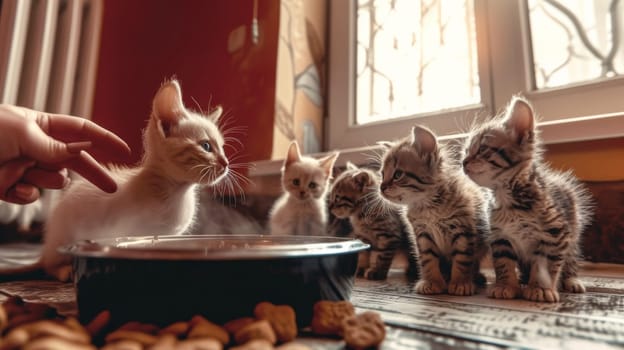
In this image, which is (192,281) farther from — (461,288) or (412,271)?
(412,271)

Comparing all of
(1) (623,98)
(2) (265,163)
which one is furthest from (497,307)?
(2) (265,163)

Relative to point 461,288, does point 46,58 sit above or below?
above

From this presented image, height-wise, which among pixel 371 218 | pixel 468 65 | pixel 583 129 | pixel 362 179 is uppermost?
pixel 468 65

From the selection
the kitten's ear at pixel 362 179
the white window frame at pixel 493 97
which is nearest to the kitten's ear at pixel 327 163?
the white window frame at pixel 493 97

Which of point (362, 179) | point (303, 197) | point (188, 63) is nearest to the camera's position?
point (362, 179)

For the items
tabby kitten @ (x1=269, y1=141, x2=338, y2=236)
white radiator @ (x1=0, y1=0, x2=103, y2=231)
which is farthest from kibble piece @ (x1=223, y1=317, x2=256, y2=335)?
white radiator @ (x1=0, y1=0, x2=103, y2=231)

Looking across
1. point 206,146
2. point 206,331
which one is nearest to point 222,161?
point 206,146

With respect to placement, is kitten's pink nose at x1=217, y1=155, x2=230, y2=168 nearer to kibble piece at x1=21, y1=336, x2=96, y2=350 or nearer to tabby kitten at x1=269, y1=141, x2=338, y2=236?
tabby kitten at x1=269, y1=141, x2=338, y2=236

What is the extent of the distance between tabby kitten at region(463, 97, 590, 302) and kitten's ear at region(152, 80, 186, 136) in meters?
0.61

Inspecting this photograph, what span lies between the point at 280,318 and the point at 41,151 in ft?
1.60

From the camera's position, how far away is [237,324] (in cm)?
40

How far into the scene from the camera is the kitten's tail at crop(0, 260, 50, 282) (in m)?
0.78

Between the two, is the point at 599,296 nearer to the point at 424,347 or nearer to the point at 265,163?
the point at 424,347

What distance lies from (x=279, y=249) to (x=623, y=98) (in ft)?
3.63
